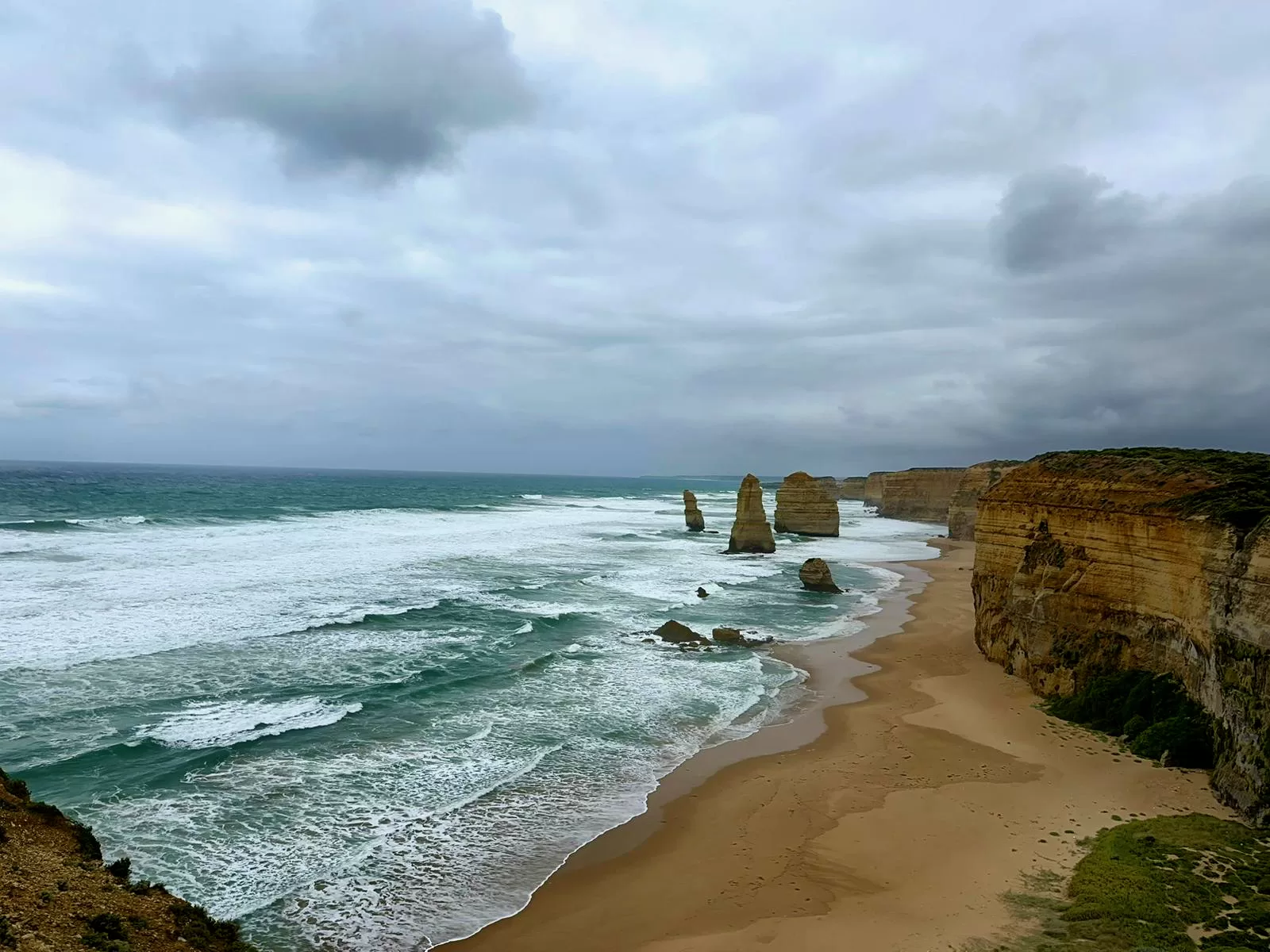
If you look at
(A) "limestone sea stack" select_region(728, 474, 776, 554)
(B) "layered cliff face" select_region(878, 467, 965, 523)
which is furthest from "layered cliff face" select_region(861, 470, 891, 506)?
(A) "limestone sea stack" select_region(728, 474, 776, 554)

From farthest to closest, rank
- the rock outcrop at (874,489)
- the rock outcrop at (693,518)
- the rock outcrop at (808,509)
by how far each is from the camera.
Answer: the rock outcrop at (874,489) → the rock outcrop at (693,518) → the rock outcrop at (808,509)

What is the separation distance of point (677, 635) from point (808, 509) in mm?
41179

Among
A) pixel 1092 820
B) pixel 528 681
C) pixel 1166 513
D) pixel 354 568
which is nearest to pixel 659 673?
pixel 528 681

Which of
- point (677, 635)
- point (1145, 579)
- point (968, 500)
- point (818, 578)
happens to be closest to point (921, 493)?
point (968, 500)

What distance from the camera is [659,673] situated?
1967 cm

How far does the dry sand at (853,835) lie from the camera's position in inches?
340

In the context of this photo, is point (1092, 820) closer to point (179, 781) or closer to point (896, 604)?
point (179, 781)

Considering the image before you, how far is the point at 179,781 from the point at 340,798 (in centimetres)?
302

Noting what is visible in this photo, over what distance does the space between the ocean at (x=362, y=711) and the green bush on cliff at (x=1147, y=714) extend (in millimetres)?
6526

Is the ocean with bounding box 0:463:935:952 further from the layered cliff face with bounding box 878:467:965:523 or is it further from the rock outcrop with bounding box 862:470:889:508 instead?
the rock outcrop with bounding box 862:470:889:508

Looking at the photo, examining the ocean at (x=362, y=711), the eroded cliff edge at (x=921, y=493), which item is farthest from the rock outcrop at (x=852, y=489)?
the ocean at (x=362, y=711)

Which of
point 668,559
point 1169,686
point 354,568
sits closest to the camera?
point 1169,686

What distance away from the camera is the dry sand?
8.62 meters

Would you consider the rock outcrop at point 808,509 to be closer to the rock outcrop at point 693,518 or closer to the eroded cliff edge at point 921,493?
the rock outcrop at point 693,518
